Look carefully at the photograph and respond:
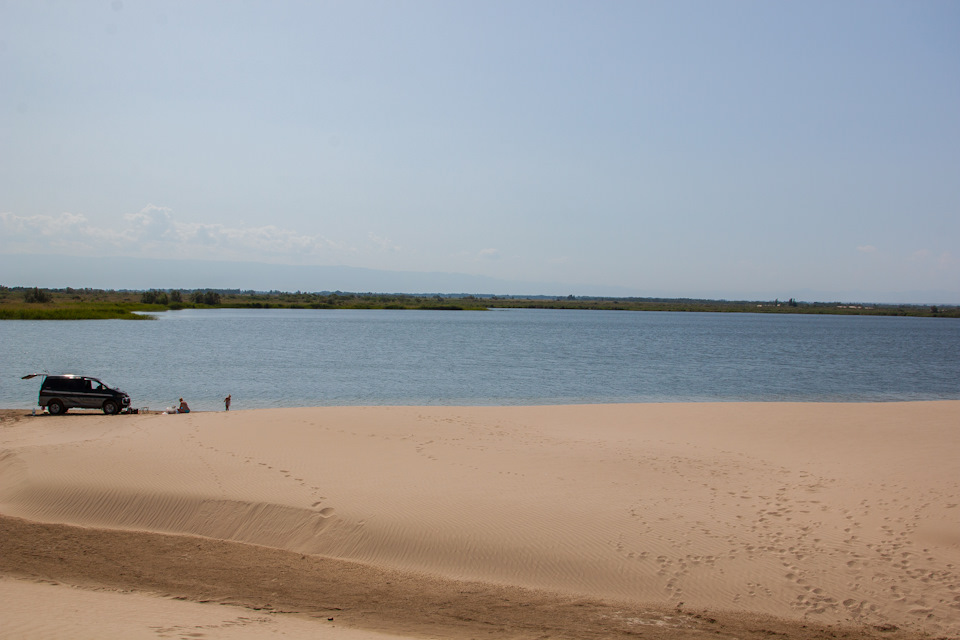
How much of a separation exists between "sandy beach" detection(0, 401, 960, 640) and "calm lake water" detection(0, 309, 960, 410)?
46.3ft

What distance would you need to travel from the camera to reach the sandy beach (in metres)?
9.12

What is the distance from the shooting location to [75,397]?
82.6ft

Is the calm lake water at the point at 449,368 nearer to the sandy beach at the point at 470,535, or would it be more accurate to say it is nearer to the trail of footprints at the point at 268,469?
the trail of footprints at the point at 268,469

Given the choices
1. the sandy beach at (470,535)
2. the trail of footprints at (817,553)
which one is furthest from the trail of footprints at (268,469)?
the trail of footprints at (817,553)

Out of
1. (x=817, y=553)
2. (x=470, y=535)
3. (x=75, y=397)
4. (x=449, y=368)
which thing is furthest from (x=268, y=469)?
(x=449, y=368)

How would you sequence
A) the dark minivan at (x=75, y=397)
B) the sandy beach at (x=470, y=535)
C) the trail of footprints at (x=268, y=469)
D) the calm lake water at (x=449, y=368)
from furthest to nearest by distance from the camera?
the calm lake water at (x=449, y=368)
the dark minivan at (x=75, y=397)
the trail of footprints at (x=268, y=469)
the sandy beach at (x=470, y=535)

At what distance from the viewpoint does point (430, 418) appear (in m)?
23.1

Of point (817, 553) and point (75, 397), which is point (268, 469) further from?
point (75, 397)

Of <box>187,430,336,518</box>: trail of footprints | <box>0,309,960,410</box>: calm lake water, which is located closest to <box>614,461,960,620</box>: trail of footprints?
<box>187,430,336,518</box>: trail of footprints

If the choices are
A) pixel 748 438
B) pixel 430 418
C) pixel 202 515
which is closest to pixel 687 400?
pixel 748 438

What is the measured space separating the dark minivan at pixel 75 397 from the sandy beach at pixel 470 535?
15.1 feet

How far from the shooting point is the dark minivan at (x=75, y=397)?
25.1m

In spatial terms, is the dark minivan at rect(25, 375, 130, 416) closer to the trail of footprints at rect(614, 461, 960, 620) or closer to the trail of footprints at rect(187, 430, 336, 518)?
the trail of footprints at rect(187, 430, 336, 518)

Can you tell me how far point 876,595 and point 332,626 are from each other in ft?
26.9
